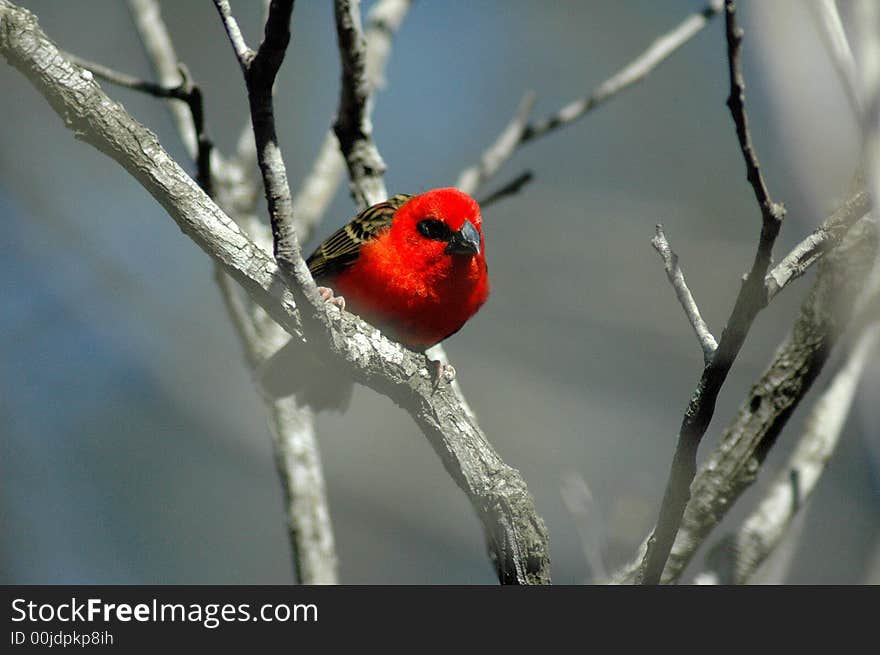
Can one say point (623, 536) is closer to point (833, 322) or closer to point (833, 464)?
point (833, 322)

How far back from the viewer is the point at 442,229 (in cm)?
495

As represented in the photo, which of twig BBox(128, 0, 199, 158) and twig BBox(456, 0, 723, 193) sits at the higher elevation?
twig BBox(128, 0, 199, 158)

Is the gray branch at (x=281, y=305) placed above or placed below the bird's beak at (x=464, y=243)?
below

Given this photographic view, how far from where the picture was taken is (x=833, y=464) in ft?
27.2

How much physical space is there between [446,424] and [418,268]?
1.66 metres

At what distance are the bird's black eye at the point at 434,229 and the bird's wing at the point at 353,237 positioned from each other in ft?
0.77

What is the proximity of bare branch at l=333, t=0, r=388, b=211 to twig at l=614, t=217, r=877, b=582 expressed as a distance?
8.18ft

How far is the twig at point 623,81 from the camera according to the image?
5562 mm

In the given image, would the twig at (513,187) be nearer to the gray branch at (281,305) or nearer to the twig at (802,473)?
the twig at (802,473)

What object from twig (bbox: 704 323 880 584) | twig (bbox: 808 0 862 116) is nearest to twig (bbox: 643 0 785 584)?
twig (bbox: 808 0 862 116)

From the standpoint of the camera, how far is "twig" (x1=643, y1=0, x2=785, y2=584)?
92.1 inches

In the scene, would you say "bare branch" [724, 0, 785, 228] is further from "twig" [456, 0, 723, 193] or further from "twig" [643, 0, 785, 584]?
"twig" [456, 0, 723, 193]

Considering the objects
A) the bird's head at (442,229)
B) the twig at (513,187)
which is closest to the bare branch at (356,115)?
the bird's head at (442,229)

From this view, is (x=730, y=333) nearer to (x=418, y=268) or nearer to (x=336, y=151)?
(x=418, y=268)
